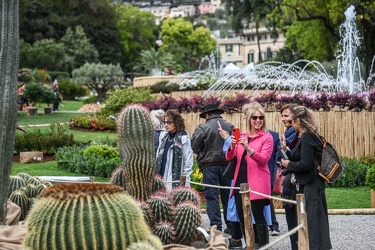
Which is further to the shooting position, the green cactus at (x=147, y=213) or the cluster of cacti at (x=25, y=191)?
the cluster of cacti at (x=25, y=191)

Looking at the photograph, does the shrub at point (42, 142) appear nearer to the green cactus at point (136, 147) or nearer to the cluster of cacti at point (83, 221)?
the green cactus at point (136, 147)

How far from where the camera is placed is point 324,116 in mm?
16672

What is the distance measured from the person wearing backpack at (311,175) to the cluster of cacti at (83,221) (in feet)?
8.09

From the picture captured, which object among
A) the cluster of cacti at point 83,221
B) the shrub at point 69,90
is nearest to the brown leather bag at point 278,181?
the cluster of cacti at point 83,221

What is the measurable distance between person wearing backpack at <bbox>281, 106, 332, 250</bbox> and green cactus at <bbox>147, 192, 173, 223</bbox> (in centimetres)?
135

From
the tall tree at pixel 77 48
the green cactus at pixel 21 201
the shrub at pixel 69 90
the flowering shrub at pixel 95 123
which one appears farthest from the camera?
the tall tree at pixel 77 48

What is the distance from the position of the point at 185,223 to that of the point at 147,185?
618 mm

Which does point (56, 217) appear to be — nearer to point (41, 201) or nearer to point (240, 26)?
point (41, 201)

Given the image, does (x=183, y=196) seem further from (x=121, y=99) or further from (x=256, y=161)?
(x=121, y=99)

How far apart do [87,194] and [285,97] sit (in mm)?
12621

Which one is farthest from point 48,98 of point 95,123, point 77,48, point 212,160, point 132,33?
point 132,33

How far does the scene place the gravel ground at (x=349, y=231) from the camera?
949 cm

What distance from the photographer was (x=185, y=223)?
7637 millimetres

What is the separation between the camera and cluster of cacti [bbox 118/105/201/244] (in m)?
7.61
